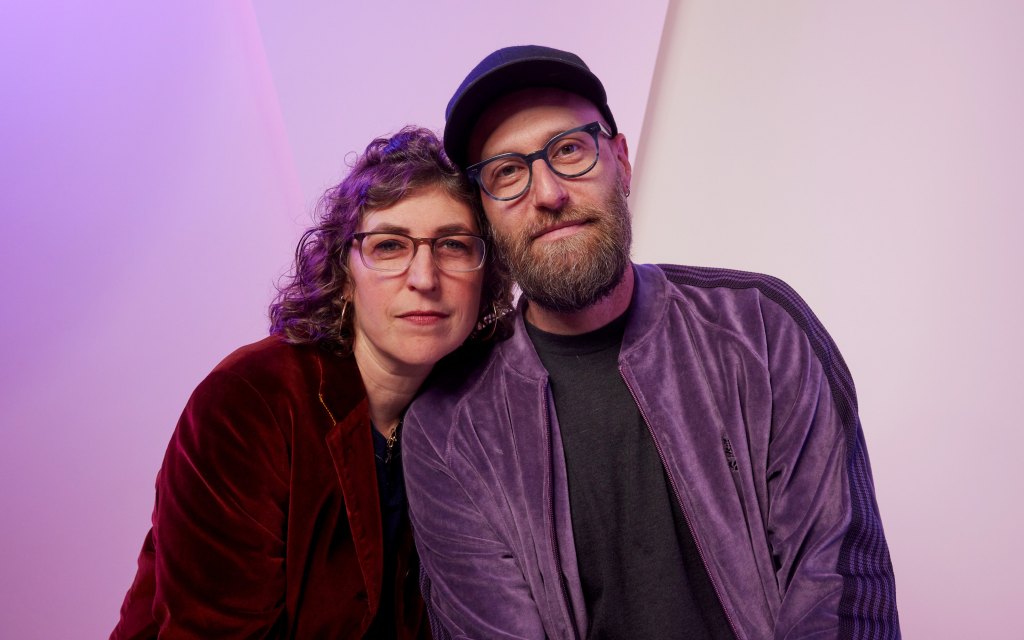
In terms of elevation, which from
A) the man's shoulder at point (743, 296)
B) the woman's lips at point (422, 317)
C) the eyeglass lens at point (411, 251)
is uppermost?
the eyeglass lens at point (411, 251)

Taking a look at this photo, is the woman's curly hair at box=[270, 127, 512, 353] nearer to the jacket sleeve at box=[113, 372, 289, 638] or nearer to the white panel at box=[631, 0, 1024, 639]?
the jacket sleeve at box=[113, 372, 289, 638]

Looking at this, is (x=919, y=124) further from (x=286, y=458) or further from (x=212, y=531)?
(x=212, y=531)

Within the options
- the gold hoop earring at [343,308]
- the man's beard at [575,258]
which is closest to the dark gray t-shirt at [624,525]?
the man's beard at [575,258]

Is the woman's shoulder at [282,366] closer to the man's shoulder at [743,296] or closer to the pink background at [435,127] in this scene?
the pink background at [435,127]

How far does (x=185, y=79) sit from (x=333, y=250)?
1.12 meters

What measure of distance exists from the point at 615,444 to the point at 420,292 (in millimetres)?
570

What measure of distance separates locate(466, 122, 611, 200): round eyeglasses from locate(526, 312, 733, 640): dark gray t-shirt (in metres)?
0.39

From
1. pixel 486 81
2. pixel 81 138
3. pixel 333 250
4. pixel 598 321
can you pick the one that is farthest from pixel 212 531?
pixel 81 138

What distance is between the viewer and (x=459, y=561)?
4.43ft

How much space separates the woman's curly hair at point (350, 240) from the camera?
1496mm

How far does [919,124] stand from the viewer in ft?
6.77

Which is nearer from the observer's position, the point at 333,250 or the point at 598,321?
the point at 598,321

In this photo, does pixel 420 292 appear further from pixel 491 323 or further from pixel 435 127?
pixel 435 127

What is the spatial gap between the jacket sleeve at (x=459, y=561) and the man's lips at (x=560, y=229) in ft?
1.84
